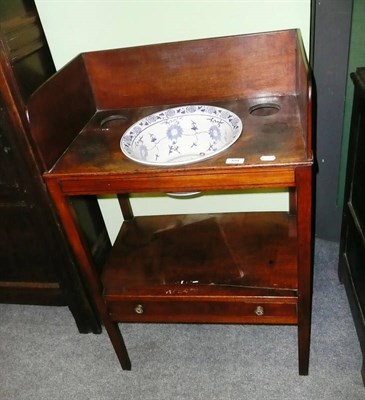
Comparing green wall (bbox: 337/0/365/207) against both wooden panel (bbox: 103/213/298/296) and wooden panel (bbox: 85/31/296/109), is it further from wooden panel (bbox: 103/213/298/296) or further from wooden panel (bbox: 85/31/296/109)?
wooden panel (bbox: 103/213/298/296)

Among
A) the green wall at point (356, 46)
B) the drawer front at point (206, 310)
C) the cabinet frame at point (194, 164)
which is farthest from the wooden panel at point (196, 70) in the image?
the drawer front at point (206, 310)

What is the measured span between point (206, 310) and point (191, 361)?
28cm

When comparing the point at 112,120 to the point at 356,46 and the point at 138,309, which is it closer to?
the point at 138,309

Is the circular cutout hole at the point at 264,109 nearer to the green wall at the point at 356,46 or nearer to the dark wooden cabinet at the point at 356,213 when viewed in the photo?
the dark wooden cabinet at the point at 356,213

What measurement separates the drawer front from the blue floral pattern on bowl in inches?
15.8

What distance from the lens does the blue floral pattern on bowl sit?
108cm

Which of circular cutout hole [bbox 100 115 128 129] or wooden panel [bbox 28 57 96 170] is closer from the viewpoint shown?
wooden panel [bbox 28 57 96 170]

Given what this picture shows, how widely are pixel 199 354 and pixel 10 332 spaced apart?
0.72m

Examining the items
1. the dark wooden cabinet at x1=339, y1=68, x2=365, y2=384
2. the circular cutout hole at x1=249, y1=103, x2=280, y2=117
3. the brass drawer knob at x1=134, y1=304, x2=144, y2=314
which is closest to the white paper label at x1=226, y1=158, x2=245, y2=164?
the circular cutout hole at x1=249, y1=103, x2=280, y2=117

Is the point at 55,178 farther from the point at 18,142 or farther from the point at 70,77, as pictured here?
the point at 70,77

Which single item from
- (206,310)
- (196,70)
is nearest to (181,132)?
(196,70)

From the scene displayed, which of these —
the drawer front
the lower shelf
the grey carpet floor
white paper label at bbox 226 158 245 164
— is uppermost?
white paper label at bbox 226 158 245 164

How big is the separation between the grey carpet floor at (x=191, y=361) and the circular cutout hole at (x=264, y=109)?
712mm

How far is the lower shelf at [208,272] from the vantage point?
1.08 m
